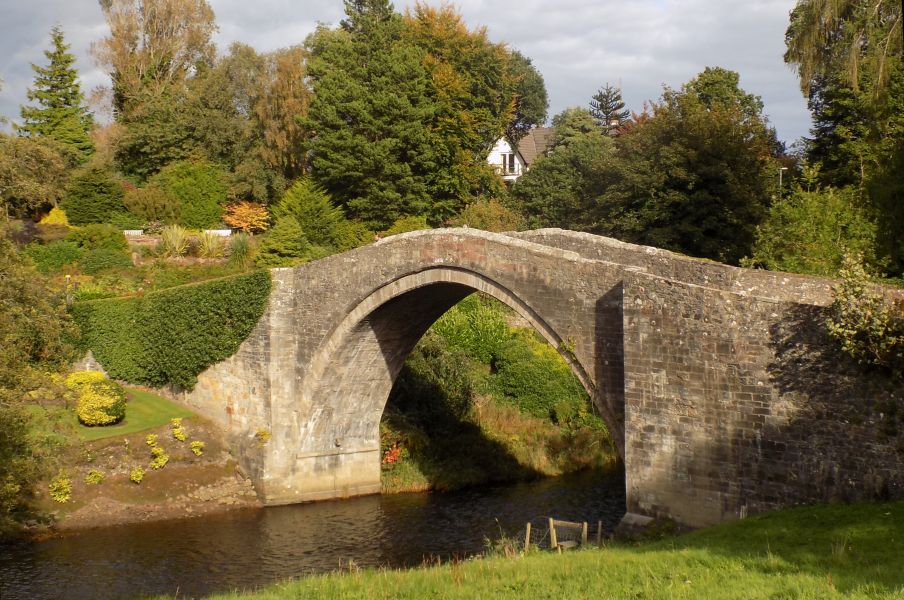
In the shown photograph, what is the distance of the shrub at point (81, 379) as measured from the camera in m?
25.8

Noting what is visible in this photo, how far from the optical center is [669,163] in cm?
3088

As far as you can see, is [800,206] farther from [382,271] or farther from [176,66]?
[176,66]

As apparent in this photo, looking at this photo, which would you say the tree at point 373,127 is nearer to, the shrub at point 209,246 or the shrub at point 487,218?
the shrub at point 487,218

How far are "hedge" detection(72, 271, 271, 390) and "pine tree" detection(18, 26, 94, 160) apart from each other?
23709mm

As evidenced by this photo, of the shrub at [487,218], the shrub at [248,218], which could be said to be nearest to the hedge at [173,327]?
the shrub at [248,218]

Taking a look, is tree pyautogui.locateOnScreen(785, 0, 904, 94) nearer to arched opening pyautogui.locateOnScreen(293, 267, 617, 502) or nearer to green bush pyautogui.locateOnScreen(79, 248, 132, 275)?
arched opening pyautogui.locateOnScreen(293, 267, 617, 502)

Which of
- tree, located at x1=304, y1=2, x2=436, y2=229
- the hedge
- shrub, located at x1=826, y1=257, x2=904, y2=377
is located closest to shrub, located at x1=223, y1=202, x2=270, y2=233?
tree, located at x1=304, y1=2, x2=436, y2=229

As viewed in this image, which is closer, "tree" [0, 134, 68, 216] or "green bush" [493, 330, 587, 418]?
"tree" [0, 134, 68, 216]

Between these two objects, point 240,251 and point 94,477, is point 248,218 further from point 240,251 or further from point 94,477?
point 94,477

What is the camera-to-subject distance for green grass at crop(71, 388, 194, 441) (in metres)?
24.3

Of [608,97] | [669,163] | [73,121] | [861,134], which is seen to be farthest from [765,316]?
[608,97]

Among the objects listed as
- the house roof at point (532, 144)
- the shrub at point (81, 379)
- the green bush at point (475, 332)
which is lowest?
the shrub at point (81, 379)

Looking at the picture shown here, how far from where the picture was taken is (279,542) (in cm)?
2061

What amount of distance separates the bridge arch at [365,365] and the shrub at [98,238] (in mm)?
19699
